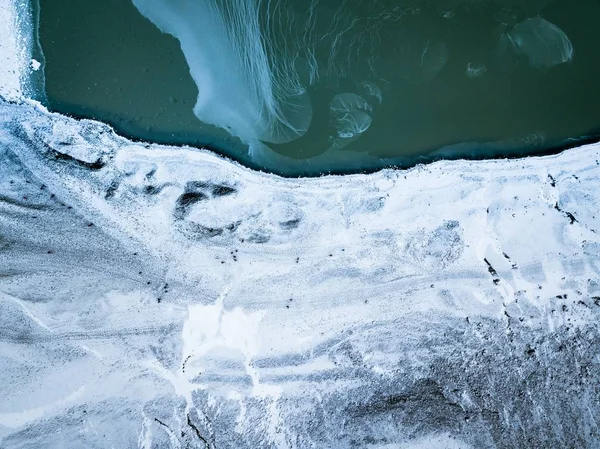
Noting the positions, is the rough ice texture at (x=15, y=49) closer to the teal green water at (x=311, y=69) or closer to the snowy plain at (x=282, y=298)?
the snowy plain at (x=282, y=298)

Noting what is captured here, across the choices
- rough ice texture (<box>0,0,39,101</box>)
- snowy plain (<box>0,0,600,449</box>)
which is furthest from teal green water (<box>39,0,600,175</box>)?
snowy plain (<box>0,0,600,449</box>)

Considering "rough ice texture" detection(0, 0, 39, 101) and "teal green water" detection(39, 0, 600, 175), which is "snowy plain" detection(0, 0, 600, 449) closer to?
"rough ice texture" detection(0, 0, 39, 101)

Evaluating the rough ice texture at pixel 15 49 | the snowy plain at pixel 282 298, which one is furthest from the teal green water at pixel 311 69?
the snowy plain at pixel 282 298

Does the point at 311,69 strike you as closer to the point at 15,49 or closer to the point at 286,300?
the point at 286,300

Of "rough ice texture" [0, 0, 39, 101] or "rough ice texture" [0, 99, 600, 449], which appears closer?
"rough ice texture" [0, 99, 600, 449]

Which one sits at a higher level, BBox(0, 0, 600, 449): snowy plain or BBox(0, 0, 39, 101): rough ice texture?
BBox(0, 0, 39, 101): rough ice texture

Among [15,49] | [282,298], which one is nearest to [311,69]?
[282,298]
